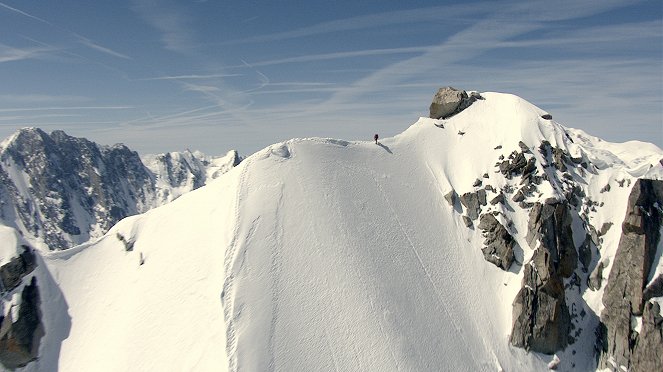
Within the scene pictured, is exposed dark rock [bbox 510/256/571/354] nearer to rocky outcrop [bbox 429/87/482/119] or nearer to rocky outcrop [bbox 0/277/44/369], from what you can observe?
rocky outcrop [bbox 429/87/482/119]

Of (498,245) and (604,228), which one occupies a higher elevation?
(498,245)

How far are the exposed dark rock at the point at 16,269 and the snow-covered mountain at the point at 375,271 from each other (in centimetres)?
61

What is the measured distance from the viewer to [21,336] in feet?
137

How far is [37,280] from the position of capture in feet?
156

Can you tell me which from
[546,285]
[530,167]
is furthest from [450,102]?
[546,285]

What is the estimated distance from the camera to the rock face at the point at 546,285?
42.1m

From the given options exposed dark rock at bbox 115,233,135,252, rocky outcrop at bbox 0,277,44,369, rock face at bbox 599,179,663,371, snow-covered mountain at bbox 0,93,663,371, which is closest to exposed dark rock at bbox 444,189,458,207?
snow-covered mountain at bbox 0,93,663,371

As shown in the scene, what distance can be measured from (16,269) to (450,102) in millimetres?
62251

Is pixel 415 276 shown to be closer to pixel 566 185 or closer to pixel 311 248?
pixel 311 248

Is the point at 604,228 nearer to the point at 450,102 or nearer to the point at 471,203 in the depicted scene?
the point at 471,203

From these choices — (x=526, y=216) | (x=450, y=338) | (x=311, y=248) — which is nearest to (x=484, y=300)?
(x=450, y=338)

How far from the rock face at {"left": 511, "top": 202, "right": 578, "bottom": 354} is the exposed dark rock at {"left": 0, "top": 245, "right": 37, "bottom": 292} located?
5472cm

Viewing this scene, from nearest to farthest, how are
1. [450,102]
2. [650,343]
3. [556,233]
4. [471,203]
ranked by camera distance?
[650,343], [556,233], [471,203], [450,102]

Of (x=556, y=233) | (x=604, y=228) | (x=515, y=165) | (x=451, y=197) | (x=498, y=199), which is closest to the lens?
(x=556, y=233)
